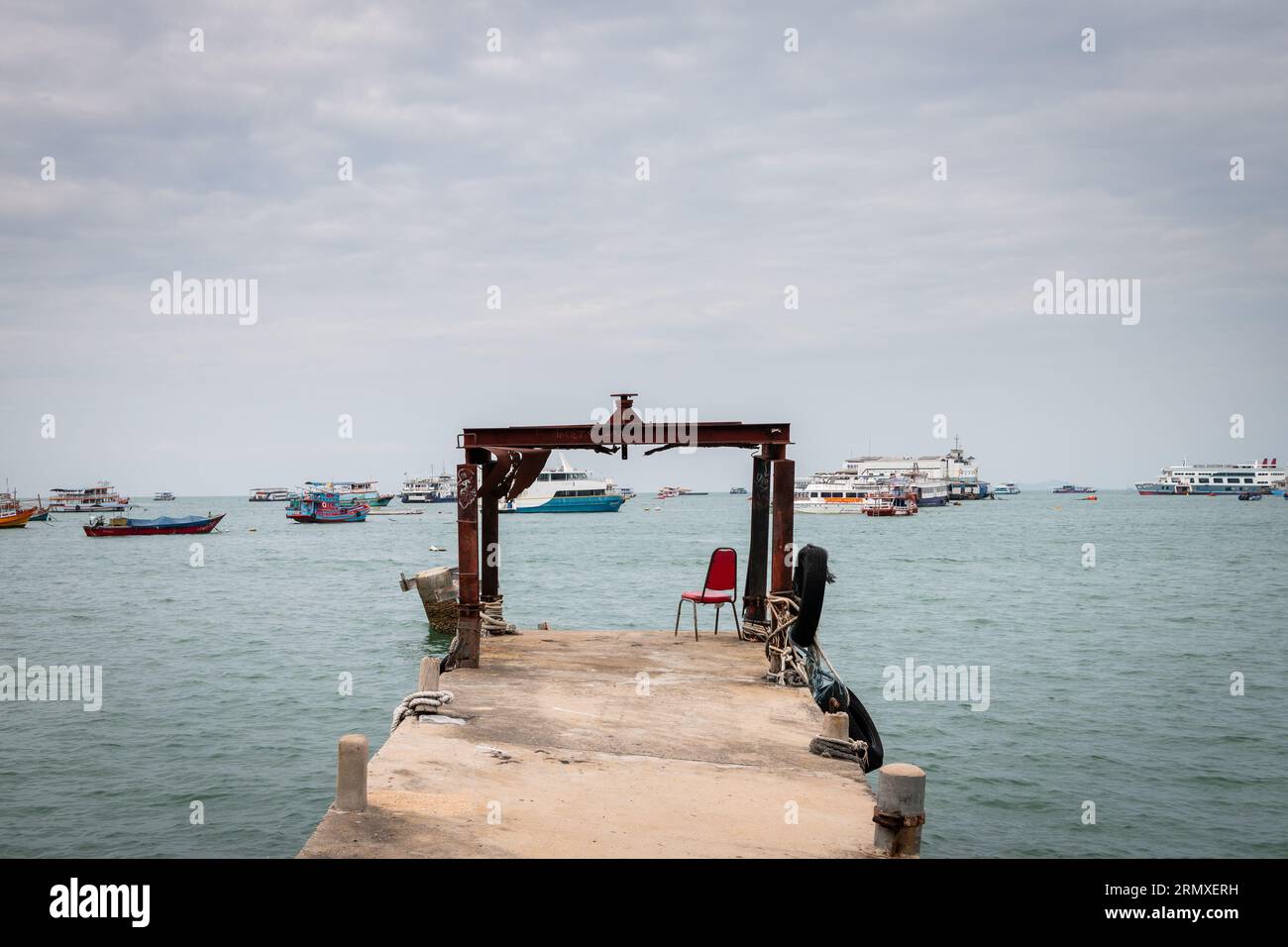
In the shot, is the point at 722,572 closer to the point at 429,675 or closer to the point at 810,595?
the point at 810,595

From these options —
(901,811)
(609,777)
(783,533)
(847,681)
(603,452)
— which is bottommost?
(847,681)

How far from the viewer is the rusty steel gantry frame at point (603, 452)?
1277cm


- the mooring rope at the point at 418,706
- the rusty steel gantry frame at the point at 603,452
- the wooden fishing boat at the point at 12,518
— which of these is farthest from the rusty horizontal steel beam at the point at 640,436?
the wooden fishing boat at the point at 12,518

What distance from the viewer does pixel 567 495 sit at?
143 m

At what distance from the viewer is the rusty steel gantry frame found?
1277 cm

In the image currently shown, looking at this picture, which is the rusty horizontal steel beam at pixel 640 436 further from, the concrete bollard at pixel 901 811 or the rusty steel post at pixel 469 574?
the concrete bollard at pixel 901 811

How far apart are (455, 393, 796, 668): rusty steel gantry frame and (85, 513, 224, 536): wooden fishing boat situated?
88487 mm

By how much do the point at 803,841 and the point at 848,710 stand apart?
634cm

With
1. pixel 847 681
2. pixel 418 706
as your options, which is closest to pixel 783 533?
pixel 418 706

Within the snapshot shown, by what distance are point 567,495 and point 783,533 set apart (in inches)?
5102

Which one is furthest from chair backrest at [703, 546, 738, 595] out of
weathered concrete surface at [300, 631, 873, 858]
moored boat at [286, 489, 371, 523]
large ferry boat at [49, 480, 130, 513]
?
large ferry boat at [49, 480, 130, 513]

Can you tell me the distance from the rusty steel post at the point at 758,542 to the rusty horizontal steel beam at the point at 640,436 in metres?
0.98
